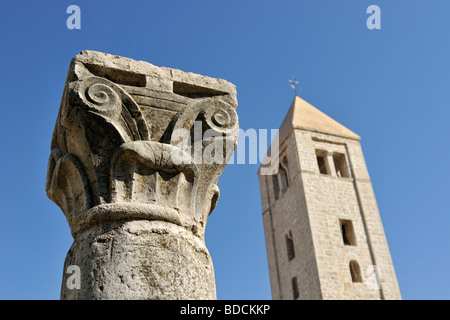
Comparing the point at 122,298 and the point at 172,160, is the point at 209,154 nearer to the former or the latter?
the point at 172,160

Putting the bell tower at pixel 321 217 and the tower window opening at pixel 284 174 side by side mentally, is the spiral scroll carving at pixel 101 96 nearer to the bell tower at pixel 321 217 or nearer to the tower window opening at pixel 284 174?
the bell tower at pixel 321 217

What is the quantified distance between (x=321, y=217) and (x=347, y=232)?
5.44 ft

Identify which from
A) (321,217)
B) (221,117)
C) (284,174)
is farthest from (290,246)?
(221,117)

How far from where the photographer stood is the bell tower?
58.0 feet

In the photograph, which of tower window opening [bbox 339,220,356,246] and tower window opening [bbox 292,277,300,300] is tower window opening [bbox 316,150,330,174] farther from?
tower window opening [bbox 292,277,300,300]

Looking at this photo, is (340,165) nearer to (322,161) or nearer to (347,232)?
(322,161)

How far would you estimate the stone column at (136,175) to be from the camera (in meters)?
1.87

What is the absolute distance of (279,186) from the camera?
2162 cm

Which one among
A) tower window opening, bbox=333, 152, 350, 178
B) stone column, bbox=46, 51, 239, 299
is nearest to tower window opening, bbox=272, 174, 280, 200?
tower window opening, bbox=333, 152, 350, 178

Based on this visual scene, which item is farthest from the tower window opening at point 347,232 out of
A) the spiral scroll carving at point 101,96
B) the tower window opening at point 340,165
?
the spiral scroll carving at point 101,96

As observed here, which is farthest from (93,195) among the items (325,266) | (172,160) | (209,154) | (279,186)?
(279,186)

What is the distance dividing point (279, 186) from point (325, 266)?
5.10 m

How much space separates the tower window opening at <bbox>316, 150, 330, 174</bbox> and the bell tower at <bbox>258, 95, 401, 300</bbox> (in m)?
0.04

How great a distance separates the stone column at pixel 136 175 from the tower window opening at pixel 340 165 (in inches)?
775
